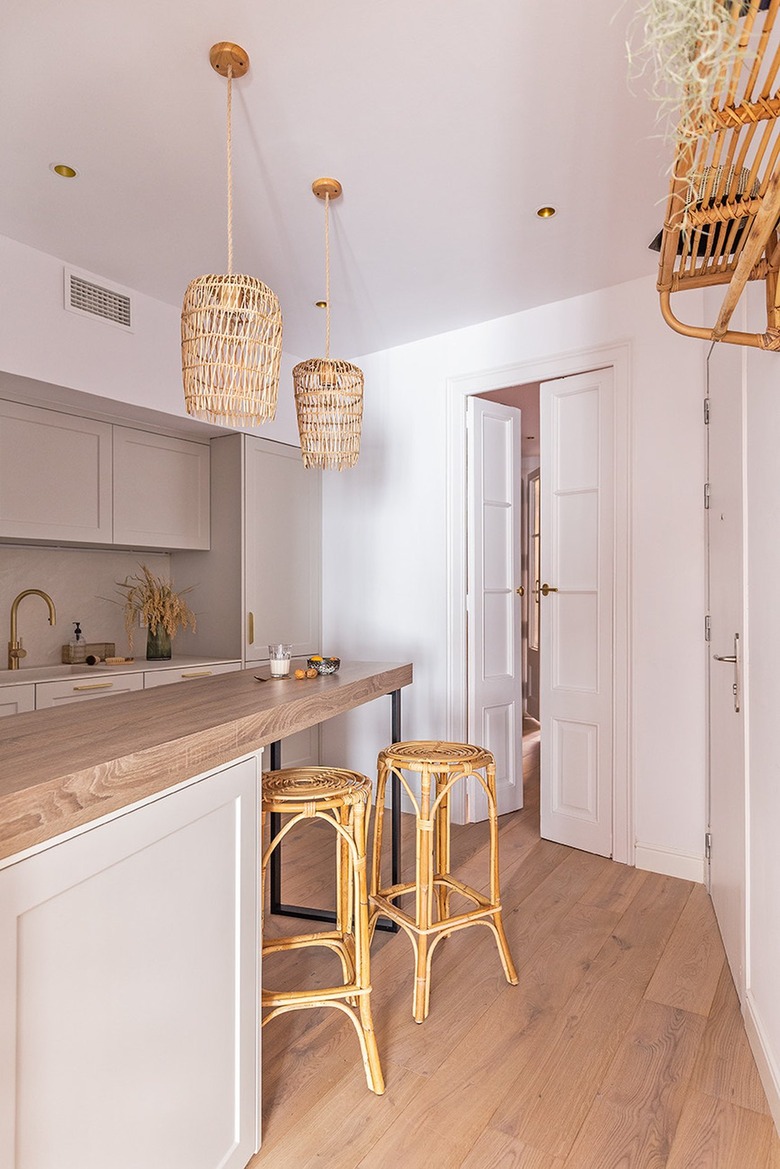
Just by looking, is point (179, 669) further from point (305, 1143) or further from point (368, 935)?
point (305, 1143)

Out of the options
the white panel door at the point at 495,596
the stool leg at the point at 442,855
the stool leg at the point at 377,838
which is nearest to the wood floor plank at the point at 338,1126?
the stool leg at the point at 377,838

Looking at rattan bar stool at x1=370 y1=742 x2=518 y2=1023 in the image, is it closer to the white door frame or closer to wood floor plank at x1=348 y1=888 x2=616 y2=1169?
wood floor plank at x1=348 y1=888 x2=616 y2=1169

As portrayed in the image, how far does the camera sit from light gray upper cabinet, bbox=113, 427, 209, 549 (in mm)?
3510

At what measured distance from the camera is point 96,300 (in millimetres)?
3102

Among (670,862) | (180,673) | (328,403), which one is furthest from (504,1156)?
(180,673)

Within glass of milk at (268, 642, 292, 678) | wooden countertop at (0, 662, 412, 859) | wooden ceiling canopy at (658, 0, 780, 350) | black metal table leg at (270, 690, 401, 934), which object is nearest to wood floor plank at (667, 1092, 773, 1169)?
black metal table leg at (270, 690, 401, 934)

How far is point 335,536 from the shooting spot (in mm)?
4332

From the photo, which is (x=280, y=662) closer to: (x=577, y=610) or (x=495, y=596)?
(x=577, y=610)

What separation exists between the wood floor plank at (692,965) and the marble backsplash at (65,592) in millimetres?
3116

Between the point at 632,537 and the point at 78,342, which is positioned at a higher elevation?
the point at 78,342

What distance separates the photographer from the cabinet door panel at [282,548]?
12.9ft

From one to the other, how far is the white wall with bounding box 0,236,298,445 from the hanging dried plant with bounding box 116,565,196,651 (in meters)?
1.08

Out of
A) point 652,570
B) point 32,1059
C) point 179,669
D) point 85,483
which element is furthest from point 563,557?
point 32,1059

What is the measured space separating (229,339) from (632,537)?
2.08 m
